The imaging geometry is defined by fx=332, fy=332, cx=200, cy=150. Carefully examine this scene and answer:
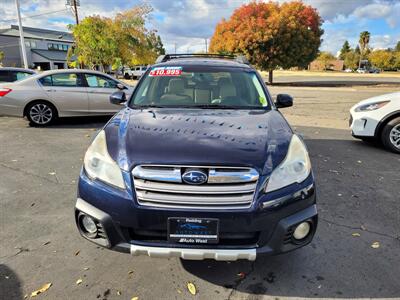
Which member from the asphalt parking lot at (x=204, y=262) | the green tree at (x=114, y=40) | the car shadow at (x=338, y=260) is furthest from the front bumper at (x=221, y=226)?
the green tree at (x=114, y=40)

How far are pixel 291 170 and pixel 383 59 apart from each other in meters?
110

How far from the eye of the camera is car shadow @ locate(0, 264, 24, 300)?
2479 mm

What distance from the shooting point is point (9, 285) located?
102 inches

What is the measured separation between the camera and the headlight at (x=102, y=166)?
238cm

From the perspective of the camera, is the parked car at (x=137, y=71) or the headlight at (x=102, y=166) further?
the parked car at (x=137, y=71)

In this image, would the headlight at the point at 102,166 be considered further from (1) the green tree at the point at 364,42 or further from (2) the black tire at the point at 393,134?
(1) the green tree at the point at 364,42

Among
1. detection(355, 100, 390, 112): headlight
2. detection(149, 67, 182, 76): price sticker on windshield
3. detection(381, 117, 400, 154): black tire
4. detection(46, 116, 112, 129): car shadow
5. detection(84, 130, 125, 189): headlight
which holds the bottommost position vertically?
detection(46, 116, 112, 129): car shadow

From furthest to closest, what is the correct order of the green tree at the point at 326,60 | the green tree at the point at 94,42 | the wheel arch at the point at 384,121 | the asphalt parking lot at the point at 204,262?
the green tree at the point at 326,60, the green tree at the point at 94,42, the wheel arch at the point at 384,121, the asphalt parking lot at the point at 204,262

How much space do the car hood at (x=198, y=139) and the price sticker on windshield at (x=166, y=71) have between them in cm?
106

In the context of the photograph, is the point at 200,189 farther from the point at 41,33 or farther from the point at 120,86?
the point at 41,33

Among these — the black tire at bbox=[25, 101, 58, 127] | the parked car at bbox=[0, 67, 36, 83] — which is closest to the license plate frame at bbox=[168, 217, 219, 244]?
the black tire at bbox=[25, 101, 58, 127]

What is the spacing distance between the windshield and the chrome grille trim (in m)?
1.49

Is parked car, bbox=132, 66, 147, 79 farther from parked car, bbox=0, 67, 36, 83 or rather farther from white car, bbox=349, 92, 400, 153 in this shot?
white car, bbox=349, 92, 400, 153

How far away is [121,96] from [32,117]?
5.58m
